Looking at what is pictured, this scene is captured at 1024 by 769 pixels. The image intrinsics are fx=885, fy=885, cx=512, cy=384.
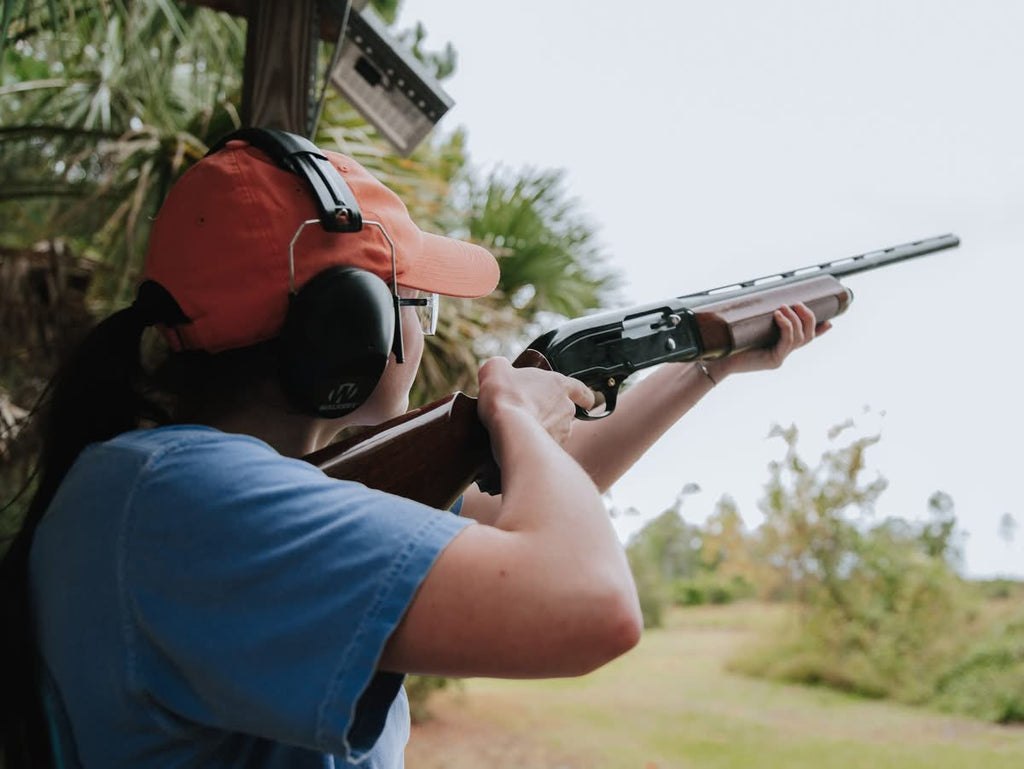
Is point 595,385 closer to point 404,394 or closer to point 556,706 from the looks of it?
point 404,394

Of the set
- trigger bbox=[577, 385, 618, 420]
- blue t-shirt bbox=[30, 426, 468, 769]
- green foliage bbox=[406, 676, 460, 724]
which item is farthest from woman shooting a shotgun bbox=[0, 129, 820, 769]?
green foliage bbox=[406, 676, 460, 724]

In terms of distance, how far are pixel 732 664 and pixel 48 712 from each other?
333 inches

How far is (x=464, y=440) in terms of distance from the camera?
952 millimetres

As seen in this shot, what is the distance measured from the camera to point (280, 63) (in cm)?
196

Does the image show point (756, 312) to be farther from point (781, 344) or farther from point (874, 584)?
point (874, 584)

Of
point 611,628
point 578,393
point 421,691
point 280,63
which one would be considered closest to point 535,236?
point 280,63

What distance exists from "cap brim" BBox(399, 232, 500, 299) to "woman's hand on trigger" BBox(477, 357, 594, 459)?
10 centimetres

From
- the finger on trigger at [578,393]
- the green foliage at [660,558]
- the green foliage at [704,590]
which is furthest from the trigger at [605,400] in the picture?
the green foliage at [704,590]

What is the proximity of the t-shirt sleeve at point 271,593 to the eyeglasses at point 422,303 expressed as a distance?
0.34 metres

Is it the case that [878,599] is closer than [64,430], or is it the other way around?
[64,430]

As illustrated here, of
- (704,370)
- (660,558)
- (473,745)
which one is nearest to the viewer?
(704,370)

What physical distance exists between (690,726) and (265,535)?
24.8ft

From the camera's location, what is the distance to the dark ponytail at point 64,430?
812 millimetres

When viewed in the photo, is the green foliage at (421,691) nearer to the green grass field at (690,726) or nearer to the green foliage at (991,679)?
the green grass field at (690,726)
